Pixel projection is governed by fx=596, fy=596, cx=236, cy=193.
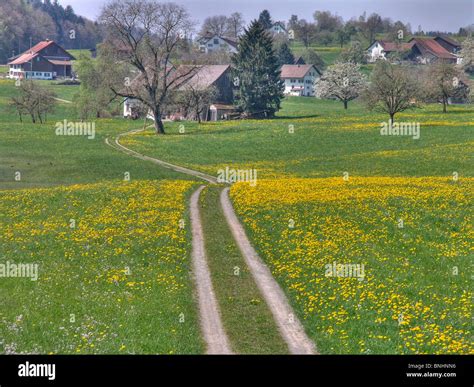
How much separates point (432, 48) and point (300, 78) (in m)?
50.3

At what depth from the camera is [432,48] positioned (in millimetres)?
180750

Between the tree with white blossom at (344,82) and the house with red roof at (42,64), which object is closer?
the tree with white blossom at (344,82)

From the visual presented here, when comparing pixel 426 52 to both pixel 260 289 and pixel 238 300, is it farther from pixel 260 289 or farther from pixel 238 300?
pixel 238 300

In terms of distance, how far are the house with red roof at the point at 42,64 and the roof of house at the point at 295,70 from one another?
6432 centimetres

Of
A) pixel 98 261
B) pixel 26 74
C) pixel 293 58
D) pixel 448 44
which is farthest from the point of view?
pixel 448 44

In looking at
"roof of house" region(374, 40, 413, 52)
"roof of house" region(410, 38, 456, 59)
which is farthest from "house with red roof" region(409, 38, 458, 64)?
"roof of house" region(374, 40, 413, 52)

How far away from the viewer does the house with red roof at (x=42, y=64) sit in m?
166

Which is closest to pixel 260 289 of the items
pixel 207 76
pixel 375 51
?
pixel 207 76

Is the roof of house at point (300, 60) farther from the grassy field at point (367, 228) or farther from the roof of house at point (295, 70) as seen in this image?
the grassy field at point (367, 228)

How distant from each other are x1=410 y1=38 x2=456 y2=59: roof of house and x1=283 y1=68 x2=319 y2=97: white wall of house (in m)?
40.5

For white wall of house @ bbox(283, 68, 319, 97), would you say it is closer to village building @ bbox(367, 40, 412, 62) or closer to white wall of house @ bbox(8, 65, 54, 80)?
village building @ bbox(367, 40, 412, 62)

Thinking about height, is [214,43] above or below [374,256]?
above

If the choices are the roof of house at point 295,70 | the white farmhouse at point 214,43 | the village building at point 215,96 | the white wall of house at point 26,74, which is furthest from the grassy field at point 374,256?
the white farmhouse at point 214,43
